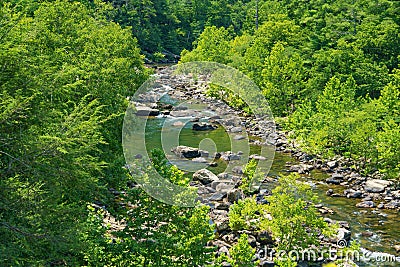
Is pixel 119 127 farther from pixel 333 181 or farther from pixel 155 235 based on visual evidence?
pixel 333 181

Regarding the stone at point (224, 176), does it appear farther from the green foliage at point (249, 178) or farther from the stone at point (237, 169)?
the green foliage at point (249, 178)

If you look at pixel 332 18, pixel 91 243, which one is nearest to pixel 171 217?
pixel 91 243

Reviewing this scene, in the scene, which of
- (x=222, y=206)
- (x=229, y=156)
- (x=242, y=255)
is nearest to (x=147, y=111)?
Result: (x=229, y=156)

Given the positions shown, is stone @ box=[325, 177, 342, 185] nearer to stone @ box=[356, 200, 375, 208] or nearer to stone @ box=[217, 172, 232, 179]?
stone @ box=[356, 200, 375, 208]

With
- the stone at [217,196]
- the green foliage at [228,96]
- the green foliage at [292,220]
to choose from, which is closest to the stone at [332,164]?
the stone at [217,196]

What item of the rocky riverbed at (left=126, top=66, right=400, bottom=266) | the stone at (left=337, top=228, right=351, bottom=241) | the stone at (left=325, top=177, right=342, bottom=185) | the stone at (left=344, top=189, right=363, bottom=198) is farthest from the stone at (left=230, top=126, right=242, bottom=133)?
the stone at (left=337, top=228, right=351, bottom=241)

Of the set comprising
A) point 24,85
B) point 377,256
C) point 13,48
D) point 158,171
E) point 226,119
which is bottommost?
point 226,119

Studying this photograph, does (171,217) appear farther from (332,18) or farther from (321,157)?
(332,18)
